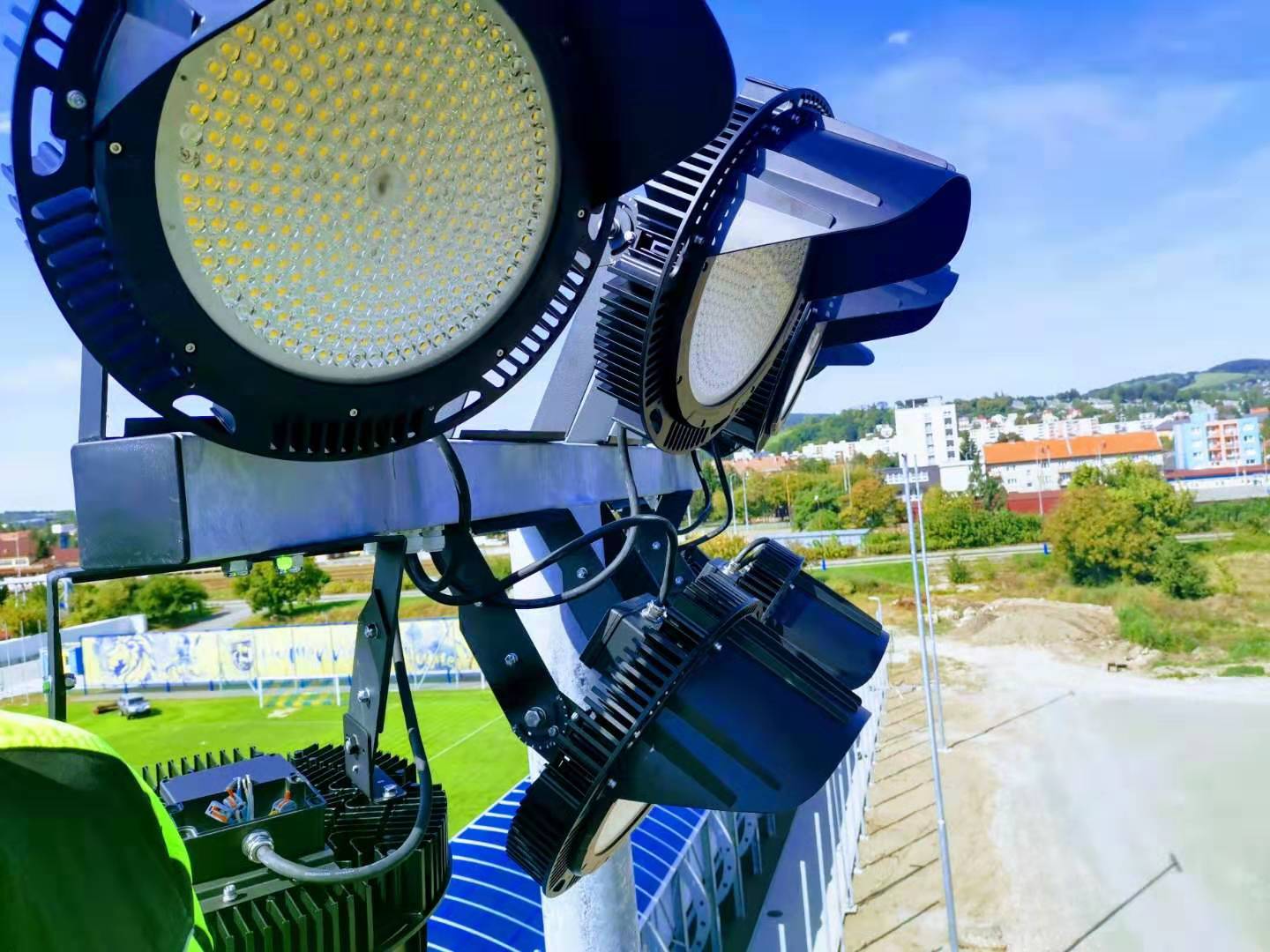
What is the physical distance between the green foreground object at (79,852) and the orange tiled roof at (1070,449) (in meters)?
35.2

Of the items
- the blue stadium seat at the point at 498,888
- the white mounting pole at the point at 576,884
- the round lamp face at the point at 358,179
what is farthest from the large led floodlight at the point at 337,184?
the blue stadium seat at the point at 498,888

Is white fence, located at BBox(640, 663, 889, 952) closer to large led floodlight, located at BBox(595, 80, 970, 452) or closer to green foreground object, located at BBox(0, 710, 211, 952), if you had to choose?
large led floodlight, located at BBox(595, 80, 970, 452)

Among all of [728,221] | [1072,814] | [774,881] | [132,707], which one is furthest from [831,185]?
[132,707]

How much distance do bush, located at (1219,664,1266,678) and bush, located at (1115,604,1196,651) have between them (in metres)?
1.46

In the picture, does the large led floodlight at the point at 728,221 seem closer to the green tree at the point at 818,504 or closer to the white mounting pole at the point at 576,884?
the white mounting pole at the point at 576,884

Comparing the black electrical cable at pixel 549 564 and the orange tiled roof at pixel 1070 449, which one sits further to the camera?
the orange tiled roof at pixel 1070 449

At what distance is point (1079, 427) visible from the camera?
5091 cm

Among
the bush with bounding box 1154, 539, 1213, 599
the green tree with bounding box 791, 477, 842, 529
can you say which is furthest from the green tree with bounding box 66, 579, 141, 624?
the bush with bounding box 1154, 539, 1213, 599

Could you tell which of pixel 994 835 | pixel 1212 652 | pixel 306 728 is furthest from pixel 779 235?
pixel 1212 652

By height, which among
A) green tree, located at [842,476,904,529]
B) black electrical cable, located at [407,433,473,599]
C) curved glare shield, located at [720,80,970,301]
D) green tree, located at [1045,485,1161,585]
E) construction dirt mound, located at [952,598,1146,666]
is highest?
curved glare shield, located at [720,80,970,301]

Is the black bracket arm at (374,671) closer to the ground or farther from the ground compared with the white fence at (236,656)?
farther from the ground

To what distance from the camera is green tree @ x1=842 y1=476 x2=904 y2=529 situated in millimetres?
27016

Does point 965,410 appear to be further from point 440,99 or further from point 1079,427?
point 440,99

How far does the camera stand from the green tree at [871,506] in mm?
27016
